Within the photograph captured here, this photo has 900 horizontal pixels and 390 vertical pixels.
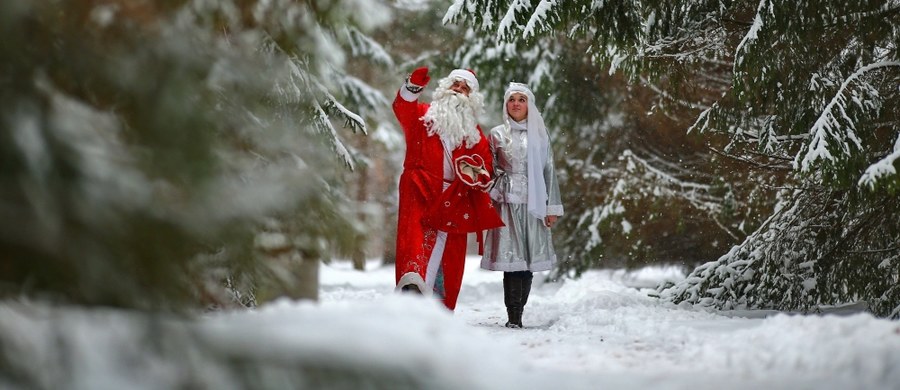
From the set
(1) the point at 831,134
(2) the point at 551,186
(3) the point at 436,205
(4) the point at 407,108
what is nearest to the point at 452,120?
(4) the point at 407,108

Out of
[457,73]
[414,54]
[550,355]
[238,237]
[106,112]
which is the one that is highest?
[414,54]

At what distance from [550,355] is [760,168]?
3.93 meters

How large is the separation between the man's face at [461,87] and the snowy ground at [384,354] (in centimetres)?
300

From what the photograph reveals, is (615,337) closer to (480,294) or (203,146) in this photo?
(203,146)

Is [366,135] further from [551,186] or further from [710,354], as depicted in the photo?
A: [710,354]

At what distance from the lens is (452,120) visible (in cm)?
692

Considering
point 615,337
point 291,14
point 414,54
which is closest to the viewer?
point 291,14

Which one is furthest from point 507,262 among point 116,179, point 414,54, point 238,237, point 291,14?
point 414,54

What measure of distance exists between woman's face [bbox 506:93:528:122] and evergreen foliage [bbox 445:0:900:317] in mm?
492

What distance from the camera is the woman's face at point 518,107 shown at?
7219 mm

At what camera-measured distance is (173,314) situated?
8.52ft

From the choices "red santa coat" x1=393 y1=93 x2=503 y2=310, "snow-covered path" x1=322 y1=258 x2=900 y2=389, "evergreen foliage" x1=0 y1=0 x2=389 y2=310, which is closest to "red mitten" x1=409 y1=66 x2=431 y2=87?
"red santa coat" x1=393 y1=93 x2=503 y2=310

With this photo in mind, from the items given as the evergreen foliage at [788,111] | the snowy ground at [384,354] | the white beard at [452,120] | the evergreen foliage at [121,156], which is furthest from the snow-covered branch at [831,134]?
the evergreen foliage at [121,156]

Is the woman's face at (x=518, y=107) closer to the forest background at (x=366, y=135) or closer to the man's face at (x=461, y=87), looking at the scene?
the man's face at (x=461, y=87)
